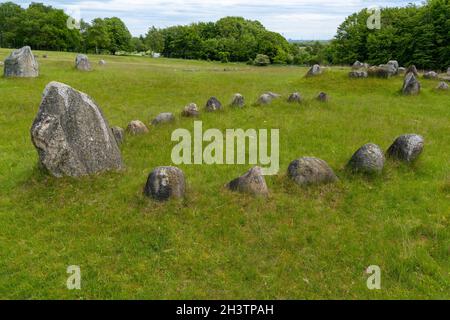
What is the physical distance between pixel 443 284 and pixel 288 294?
3181mm

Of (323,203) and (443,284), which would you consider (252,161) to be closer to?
(323,203)


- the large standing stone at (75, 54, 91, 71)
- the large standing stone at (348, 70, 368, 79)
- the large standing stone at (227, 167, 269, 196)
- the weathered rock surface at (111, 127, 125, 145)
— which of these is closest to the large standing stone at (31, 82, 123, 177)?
the weathered rock surface at (111, 127, 125, 145)

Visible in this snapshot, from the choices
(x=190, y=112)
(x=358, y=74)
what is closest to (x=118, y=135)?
(x=190, y=112)

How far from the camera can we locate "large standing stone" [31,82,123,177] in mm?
11688

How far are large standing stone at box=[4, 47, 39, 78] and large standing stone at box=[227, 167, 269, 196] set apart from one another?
79.8ft

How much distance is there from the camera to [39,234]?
975cm

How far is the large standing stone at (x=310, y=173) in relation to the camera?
11.7 meters

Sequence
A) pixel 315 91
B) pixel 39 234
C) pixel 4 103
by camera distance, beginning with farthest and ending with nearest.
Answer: pixel 315 91 < pixel 4 103 < pixel 39 234

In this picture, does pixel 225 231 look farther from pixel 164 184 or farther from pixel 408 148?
pixel 408 148

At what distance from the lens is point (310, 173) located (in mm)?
11711

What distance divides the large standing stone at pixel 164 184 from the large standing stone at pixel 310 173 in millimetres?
3536

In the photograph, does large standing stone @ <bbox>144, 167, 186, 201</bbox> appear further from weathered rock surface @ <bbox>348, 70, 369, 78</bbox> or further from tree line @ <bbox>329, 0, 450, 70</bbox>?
tree line @ <bbox>329, 0, 450, 70</bbox>

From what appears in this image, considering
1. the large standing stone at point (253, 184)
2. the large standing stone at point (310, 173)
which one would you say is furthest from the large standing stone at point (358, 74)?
the large standing stone at point (253, 184)
